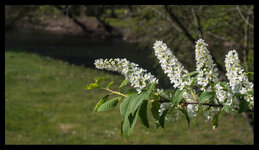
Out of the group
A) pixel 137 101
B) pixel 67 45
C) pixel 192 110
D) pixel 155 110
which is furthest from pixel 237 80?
pixel 67 45

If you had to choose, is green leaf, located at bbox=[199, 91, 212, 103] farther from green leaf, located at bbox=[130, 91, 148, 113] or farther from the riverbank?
the riverbank

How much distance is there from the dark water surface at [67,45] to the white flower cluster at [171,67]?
1861 cm

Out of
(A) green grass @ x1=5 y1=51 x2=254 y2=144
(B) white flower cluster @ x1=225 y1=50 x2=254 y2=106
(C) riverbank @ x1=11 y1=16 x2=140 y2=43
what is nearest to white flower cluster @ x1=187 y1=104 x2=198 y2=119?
(B) white flower cluster @ x1=225 y1=50 x2=254 y2=106

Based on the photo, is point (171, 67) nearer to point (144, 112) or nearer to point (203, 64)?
point (203, 64)

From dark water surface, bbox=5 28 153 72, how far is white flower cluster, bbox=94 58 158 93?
18657mm

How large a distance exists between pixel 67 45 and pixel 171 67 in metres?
26.8

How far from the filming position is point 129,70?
1.88 meters

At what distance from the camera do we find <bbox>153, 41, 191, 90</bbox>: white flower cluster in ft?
6.18

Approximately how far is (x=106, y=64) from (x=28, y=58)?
22811 mm

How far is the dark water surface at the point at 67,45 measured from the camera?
23281mm

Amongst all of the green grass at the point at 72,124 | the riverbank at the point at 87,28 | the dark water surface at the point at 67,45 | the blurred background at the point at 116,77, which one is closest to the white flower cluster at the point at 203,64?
the blurred background at the point at 116,77

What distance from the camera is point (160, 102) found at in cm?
193

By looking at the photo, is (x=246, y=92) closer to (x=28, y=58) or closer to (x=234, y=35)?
(x=234, y=35)
